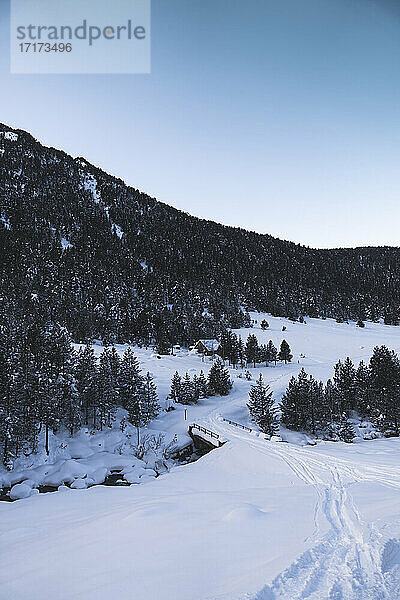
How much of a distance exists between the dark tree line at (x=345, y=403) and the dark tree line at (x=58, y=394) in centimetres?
2409

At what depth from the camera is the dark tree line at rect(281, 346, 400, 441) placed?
51812mm

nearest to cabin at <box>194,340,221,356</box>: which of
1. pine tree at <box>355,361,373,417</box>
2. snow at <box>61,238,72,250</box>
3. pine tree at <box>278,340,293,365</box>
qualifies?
pine tree at <box>278,340,293,365</box>

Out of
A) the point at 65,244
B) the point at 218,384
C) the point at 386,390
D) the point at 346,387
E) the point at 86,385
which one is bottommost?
the point at 218,384

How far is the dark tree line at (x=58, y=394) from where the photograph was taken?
39750 millimetres

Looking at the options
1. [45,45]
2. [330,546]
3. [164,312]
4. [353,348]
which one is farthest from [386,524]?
[164,312]

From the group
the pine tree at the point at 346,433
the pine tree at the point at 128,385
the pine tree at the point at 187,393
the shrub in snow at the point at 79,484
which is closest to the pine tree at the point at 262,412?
the pine tree at the point at 346,433

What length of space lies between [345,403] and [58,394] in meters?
48.2

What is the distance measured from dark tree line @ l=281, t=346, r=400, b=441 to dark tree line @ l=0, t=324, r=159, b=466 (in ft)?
79.0

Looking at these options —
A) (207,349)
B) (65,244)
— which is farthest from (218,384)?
(65,244)

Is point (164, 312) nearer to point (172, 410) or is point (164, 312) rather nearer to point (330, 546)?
point (172, 410)

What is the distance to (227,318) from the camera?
447 ft

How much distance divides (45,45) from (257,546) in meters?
18.2

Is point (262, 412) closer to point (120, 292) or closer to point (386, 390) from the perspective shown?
point (386, 390)

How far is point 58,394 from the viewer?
46.5m
